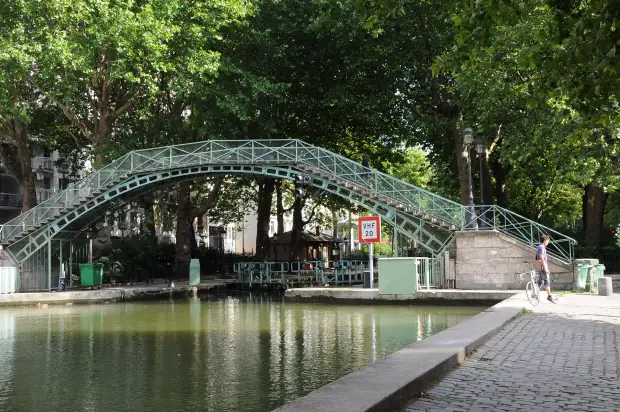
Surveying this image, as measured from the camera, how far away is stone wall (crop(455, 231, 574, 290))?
23984 millimetres

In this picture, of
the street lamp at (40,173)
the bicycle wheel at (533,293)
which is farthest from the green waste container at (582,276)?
the street lamp at (40,173)

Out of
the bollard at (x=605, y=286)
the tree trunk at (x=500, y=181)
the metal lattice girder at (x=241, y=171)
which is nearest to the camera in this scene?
the bollard at (x=605, y=286)

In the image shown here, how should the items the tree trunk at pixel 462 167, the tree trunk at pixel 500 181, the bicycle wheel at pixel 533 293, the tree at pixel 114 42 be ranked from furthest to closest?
the tree trunk at pixel 500 181 < the tree trunk at pixel 462 167 < the tree at pixel 114 42 < the bicycle wheel at pixel 533 293

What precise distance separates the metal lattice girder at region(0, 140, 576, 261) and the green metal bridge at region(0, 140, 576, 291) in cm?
4

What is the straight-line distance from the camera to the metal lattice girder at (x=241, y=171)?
26.9 metres

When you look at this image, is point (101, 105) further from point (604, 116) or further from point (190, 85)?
point (604, 116)

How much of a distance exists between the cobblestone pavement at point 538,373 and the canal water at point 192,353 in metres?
2.06

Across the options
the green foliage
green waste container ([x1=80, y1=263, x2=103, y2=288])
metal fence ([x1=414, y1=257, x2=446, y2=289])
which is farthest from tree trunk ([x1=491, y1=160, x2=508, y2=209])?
green waste container ([x1=80, y1=263, x2=103, y2=288])

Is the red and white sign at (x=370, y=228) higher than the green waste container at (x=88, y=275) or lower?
higher

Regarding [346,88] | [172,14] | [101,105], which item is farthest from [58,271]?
[346,88]

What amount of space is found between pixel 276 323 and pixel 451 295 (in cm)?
713

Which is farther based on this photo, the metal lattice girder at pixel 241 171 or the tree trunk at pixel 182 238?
the tree trunk at pixel 182 238

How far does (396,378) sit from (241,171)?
2411cm

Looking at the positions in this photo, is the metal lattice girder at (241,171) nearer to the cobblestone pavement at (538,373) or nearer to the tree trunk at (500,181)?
the tree trunk at (500,181)
